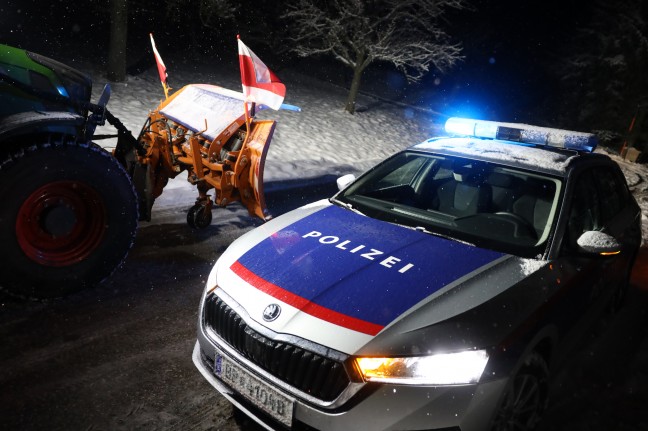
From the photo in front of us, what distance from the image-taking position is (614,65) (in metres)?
21.6

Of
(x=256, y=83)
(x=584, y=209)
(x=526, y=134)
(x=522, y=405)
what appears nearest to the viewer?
(x=522, y=405)

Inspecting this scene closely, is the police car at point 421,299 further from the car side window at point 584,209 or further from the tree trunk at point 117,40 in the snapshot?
the tree trunk at point 117,40

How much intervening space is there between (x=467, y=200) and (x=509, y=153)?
0.47 m

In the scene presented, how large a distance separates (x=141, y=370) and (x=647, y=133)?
22036mm

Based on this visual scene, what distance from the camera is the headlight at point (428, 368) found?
1896 millimetres

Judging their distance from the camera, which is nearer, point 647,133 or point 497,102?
point 647,133

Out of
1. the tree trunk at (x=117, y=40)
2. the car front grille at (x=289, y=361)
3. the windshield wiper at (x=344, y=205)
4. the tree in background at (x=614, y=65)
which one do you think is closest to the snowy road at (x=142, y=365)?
the car front grille at (x=289, y=361)

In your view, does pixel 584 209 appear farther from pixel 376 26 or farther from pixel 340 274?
pixel 376 26

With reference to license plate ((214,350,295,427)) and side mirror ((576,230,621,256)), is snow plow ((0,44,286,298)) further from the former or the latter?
side mirror ((576,230,621,256))

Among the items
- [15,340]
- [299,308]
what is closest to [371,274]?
[299,308]

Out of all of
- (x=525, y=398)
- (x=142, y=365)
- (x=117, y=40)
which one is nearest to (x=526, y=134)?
(x=525, y=398)

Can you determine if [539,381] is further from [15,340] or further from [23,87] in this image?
[23,87]

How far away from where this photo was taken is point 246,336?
2.16 meters

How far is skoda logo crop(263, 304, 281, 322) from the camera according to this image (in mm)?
2100
